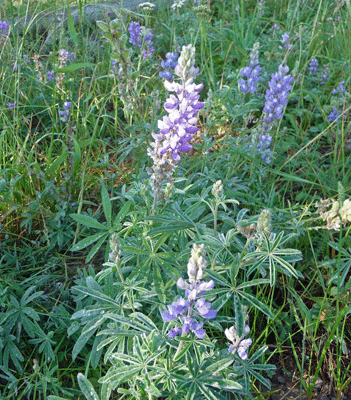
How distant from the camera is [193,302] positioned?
1.08m

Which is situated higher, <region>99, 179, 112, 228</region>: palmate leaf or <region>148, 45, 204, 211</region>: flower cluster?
<region>148, 45, 204, 211</region>: flower cluster

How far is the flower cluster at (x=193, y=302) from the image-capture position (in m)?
1.03

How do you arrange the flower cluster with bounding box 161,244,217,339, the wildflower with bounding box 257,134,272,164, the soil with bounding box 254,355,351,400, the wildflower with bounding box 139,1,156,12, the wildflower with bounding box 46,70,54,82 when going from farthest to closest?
the wildflower with bounding box 46,70,54,82
the wildflower with bounding box 139,1,156,12
the wildflower with bounding box 257,134,272,164
the soil with bounding box 254,355,351,400
the flower cluster with bounding box 161,244,217,339

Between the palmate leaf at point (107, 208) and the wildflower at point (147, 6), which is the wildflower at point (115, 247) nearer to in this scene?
the palmate leaf at point (107, 208)

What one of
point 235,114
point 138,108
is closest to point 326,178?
point 235,114

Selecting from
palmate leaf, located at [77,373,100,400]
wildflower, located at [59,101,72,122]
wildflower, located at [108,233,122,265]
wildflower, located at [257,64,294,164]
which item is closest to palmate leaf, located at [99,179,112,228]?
wildflower, located at [108,233,122,265]

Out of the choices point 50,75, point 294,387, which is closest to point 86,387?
point 294,387

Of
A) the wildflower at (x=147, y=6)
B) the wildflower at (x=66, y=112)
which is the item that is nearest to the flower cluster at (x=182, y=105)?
the wildflower at (x=66, y=112)

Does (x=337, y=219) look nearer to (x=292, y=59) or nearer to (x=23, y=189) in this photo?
(x=23, y=189)

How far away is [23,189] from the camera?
2127mm

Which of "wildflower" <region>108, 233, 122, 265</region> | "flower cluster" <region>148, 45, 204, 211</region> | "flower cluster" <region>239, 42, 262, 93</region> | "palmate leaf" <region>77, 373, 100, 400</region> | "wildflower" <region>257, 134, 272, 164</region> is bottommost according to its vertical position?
"palmate leaf" <region>77, 373, 100, 400</region>

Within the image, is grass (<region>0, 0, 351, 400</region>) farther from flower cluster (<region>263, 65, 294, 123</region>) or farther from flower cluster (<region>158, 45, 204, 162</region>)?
flower cluster (<region>158, 45, 204, 162</region>)

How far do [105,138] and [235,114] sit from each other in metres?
0.94

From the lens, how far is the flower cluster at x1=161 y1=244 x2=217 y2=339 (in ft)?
3.37
